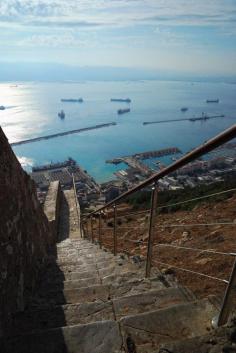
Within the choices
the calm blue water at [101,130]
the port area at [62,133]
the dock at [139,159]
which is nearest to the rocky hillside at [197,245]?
the calm blue water at [101,130]

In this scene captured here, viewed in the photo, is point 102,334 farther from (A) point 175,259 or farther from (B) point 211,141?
(A) point 175,259

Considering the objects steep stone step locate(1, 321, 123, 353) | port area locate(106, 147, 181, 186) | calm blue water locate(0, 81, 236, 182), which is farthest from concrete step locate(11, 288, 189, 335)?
calm blue water locate(0, 81, 236, 182)

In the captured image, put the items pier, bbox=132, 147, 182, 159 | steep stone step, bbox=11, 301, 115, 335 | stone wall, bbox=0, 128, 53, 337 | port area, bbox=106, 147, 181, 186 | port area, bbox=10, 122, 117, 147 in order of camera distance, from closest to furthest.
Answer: steep stone step, bbox=11, 301, 115, 335
stone wall, bbox=0, 128, 53, 337
port area, bbox=106, 147, 181, 186
pier, bbox=132, 147, 182, 159
port area, bbox=10, 122, 117, 147

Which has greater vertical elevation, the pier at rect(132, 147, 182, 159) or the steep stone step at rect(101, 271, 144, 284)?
the steep stone step at rect(101, 271, 144, 284)

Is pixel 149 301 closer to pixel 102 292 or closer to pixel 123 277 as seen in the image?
pixel 102 292

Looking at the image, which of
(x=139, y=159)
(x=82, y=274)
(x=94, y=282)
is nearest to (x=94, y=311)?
(x=94, y=282)

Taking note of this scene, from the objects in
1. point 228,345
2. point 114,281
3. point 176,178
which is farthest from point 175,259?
point 176,178

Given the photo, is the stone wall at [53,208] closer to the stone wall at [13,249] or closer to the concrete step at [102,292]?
the stone wall at [13,249]

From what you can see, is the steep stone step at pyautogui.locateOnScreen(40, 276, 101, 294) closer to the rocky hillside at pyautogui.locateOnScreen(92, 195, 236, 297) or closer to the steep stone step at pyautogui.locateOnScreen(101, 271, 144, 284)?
the steep stone step at pyautogui.locateOnScreen(101, 271, 144, 284)
